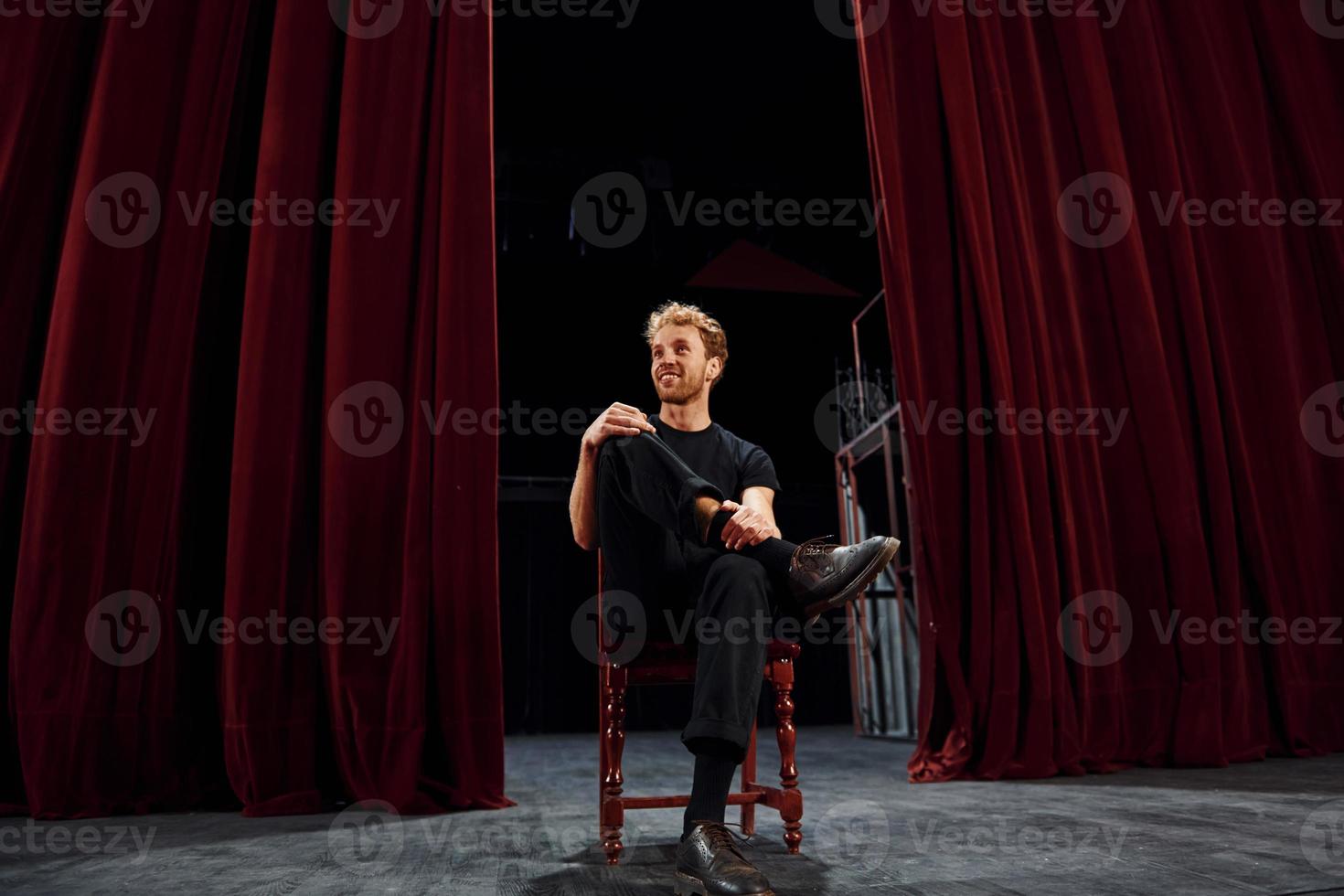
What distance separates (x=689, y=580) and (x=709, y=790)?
39cm

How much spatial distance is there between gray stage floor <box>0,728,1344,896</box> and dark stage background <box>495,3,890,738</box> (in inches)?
134

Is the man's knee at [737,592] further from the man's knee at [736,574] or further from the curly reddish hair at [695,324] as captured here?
the curly reddish hair at [695,324]

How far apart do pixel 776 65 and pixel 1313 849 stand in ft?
13.1

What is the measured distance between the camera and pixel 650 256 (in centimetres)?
589

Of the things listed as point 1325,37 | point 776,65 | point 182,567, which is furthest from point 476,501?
point 1325,37

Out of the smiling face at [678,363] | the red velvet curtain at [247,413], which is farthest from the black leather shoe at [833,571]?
the red velvet curtain at [247,413]

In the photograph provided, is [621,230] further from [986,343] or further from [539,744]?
[986,343]

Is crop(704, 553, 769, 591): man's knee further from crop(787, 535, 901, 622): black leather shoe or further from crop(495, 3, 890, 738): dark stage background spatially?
crop(495, 3, 890, 738): dark stage background

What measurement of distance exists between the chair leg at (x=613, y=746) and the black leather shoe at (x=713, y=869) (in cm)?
25

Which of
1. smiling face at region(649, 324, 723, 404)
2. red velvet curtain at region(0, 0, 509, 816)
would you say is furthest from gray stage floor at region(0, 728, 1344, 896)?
smiling face at region(649, 324, 723, 404)

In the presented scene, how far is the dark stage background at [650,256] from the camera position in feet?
14.3

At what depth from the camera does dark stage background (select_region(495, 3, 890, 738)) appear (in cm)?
435

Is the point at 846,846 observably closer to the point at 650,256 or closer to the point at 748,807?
the point at 748,807

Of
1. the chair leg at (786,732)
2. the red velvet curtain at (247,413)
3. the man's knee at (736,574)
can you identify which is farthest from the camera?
the red velvet curtain at (247,413)
